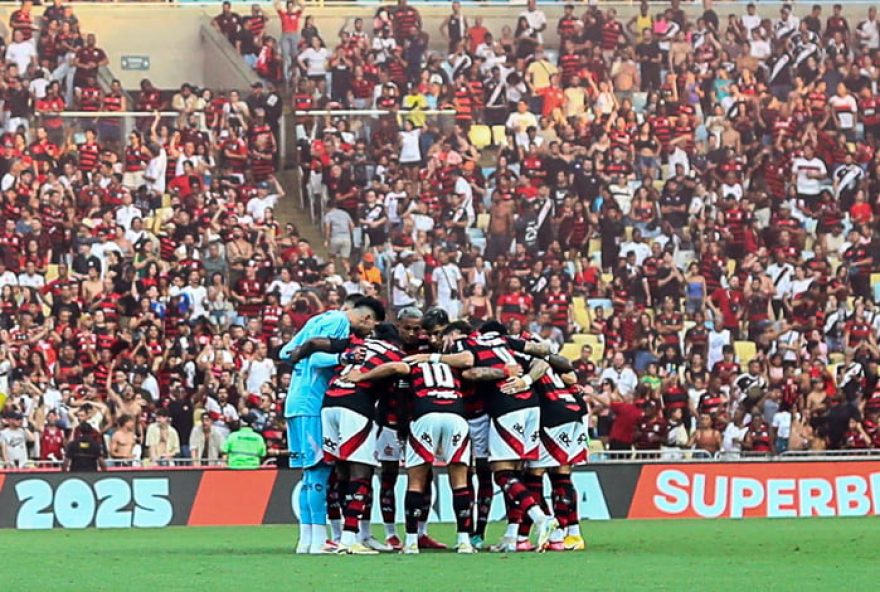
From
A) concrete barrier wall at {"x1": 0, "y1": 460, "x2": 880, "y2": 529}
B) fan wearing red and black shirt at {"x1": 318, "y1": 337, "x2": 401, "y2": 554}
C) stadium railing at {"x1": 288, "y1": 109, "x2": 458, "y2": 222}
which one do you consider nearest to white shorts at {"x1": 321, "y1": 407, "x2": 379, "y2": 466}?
fan wearing red and black shirt at {"x1": 318, "y1": 337, "x2": 401, "y2": 554}

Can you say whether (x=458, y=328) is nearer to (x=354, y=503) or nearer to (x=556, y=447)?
(x=556, y=447)

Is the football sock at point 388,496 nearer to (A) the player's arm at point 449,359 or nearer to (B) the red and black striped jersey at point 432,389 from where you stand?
(B) the red and black striped jersey at point 432,389

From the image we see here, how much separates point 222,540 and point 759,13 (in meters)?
20.1

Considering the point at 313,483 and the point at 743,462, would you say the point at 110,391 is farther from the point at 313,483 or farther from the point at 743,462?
the point at 313,483

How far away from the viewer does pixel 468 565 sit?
13.2 metres

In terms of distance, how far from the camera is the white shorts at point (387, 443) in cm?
1537

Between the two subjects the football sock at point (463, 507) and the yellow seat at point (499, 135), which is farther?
the yellow seat at point (499, 135)

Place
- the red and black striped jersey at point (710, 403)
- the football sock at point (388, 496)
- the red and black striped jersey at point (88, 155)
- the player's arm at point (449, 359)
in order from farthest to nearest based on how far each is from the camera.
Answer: the red and black striped jersey at point (88, 155) → the red and black striped jersey at point (710, 403) → the football sock at point (388, 496) → the player's arm at point (449, 359)

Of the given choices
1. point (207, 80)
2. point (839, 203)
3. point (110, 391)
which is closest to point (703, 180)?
point (839, 203)

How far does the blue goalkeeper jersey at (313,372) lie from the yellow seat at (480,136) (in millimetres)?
17110

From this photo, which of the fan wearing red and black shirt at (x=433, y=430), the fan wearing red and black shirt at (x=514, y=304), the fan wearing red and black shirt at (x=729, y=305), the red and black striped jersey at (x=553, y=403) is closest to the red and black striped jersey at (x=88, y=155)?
the fan wearing red and black shirt at (x=514, y=304)

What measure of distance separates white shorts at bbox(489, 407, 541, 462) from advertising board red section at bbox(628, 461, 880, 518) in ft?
25.9

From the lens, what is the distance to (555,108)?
32844 mm

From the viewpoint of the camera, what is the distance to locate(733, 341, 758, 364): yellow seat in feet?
92.4
